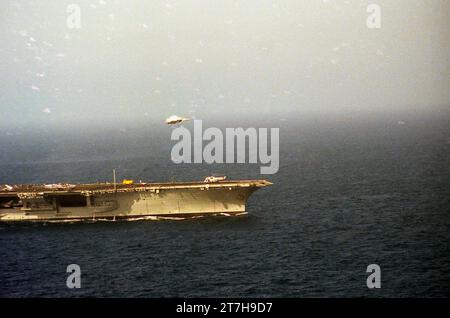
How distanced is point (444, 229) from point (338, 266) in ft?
41.2

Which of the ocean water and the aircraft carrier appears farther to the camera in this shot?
the aircraft carrier

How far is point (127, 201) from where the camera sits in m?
60.2

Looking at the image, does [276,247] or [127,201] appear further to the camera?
[127,201]

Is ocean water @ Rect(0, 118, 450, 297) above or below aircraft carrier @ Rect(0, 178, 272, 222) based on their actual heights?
below

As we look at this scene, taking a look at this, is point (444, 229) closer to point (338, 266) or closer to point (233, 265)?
point (338, 266)

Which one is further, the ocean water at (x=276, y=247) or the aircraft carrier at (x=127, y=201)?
the aircraft carrier at (x=127, y=201)

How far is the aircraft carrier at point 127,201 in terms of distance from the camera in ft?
193

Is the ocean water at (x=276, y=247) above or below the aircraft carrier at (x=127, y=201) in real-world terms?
below

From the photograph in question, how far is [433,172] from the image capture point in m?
79.5

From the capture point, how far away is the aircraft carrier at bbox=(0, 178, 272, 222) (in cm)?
5894

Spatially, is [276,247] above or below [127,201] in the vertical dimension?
below
